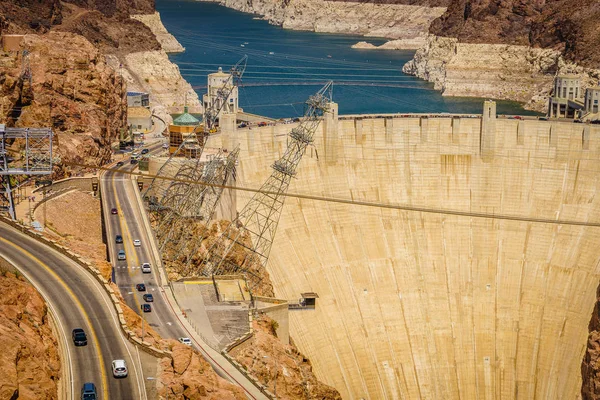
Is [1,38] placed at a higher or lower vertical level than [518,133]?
higher

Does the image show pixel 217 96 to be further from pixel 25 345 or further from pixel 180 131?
pixel 25 345

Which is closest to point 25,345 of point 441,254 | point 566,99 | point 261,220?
point 261,220

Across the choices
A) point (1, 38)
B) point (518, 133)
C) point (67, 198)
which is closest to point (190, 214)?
point (67, 198)

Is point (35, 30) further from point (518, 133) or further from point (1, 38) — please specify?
point (518, 133)

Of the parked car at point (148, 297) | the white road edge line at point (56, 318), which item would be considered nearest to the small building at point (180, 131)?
the parked car at point (148, 297)

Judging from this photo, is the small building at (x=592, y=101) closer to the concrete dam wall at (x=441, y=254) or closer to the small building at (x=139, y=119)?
the concrete dam wall at (x=441, y=254)
